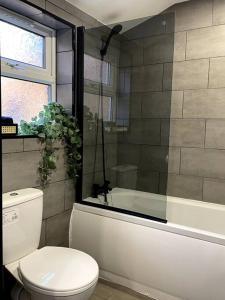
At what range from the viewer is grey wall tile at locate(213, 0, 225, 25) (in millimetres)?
2246

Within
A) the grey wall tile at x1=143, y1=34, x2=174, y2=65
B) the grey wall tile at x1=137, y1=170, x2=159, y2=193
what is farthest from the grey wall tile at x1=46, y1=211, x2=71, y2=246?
the grey wall tile at x1=143, y1=34, x2=174, y2=65

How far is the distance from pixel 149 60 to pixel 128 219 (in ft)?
5.09

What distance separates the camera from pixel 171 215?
2418 millimetres

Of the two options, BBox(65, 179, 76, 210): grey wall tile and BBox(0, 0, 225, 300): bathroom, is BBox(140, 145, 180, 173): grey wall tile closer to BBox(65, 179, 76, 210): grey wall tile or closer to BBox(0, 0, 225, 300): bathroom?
BBox(0, 0, 225, 300): bathroom

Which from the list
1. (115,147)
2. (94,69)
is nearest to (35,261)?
(115,147)

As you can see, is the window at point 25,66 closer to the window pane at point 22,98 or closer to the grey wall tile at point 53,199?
the window pane at point 22,98

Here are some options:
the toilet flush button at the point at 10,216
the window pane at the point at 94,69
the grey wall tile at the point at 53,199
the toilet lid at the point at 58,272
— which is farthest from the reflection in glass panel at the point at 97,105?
the toilet lid at the point at 58,272

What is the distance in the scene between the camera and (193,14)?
2.38m

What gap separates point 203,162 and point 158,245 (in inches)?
39.3

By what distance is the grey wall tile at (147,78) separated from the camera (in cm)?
248

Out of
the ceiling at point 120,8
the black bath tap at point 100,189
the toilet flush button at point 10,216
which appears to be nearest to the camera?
the toilet flush button at point 10,216

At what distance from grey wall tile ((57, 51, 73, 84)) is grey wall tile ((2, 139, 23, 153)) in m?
0.79

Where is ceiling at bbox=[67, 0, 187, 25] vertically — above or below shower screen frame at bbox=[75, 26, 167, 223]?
above

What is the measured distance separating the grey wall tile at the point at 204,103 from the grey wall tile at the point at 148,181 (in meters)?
0.68
